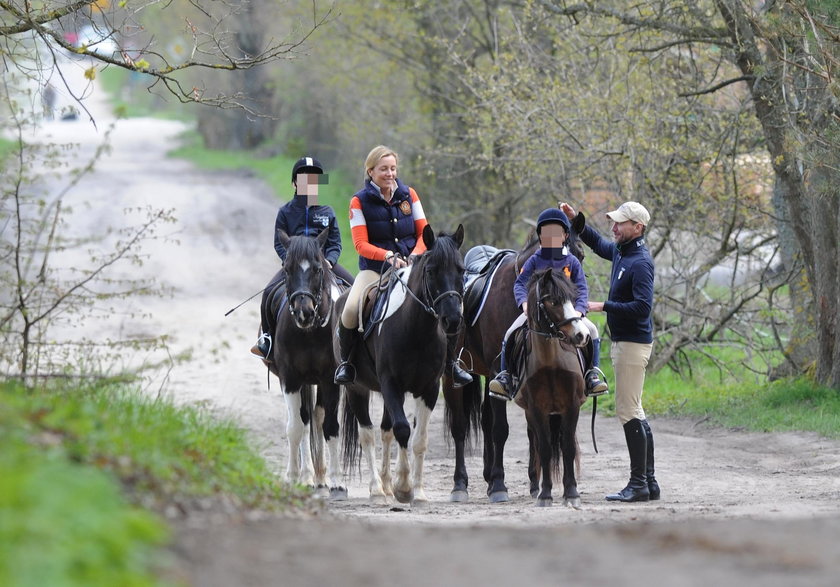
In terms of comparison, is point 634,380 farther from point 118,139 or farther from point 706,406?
point 118,139

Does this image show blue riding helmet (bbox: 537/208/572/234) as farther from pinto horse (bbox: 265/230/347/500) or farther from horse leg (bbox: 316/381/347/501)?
horse leg (bbox: 316/381/347/501)

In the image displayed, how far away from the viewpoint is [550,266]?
10.1 m

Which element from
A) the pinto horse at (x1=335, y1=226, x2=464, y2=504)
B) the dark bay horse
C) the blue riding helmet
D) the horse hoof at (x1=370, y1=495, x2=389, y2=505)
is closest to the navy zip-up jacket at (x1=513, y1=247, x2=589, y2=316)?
the blue riding helmet

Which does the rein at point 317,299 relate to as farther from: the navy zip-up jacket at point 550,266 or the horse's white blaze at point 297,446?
the navy zip-up jacket at point 550,266

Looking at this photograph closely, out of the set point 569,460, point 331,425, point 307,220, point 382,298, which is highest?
point 307,220

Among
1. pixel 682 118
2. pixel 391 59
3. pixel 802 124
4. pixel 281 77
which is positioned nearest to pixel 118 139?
pixel 281 77

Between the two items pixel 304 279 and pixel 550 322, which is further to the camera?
pixel 304 279

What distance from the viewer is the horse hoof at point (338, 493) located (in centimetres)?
1109

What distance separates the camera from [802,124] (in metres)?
13.9

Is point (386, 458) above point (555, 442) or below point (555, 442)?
below

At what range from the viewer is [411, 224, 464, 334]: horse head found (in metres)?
9.50

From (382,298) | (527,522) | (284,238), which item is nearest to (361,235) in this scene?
(382,298)

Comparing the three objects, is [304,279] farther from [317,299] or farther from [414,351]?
[414,351]

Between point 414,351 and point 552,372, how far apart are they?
3.97 ft
